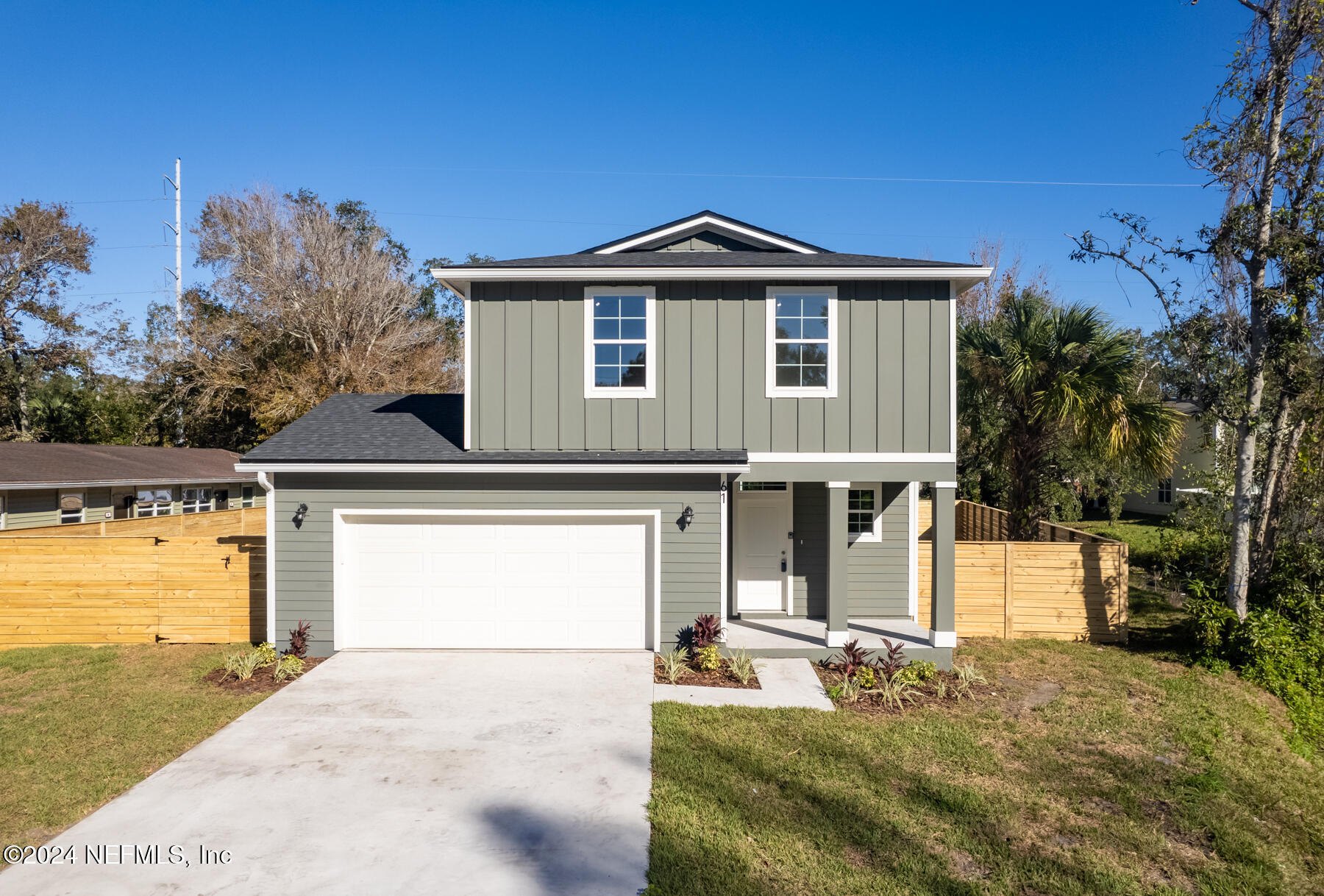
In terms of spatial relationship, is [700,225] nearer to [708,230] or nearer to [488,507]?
[708,230]

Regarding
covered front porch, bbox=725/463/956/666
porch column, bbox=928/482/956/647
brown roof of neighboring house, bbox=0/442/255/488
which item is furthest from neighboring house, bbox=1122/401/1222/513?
brown roof of neighboring house, bbox=0/442/255/488

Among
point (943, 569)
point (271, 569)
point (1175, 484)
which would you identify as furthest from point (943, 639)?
point (1175, 484)

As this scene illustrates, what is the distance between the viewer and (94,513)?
55.3 feet

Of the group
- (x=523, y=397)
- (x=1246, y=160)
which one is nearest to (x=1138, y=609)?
(x=1246, y=160)

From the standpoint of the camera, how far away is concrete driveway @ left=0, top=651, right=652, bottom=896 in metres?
4.54

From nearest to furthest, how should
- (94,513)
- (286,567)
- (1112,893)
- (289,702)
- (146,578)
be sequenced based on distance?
(1112,893) < (289,702) < (286,567) < (146,578) < (94,513)

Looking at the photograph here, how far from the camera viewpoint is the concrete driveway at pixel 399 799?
4.54 m

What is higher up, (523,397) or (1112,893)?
(523,397)

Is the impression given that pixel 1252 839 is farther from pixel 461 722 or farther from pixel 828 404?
pixel 461 722

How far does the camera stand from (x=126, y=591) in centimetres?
988

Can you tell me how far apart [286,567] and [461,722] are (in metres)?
3.75

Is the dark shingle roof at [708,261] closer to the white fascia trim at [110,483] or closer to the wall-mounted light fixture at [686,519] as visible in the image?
the wall-mounted light fixture at [686,519]

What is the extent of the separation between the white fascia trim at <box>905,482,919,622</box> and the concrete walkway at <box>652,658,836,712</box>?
2.79 m

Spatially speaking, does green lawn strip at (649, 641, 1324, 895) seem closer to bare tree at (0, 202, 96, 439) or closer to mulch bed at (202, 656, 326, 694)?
mulch bed at (202, 656, 326, 694)
